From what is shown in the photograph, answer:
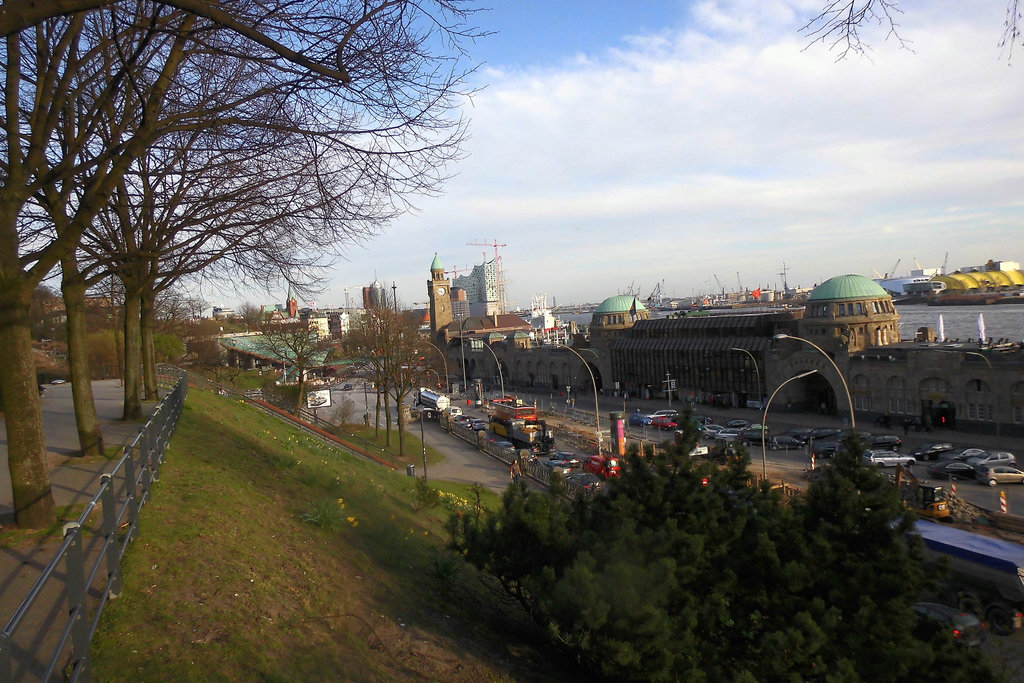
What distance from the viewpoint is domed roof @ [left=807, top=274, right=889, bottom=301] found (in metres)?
47.6

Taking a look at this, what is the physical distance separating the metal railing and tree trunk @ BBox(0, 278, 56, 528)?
1.88ft

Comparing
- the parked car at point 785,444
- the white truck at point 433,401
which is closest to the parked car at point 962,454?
the parked car at point 785,444

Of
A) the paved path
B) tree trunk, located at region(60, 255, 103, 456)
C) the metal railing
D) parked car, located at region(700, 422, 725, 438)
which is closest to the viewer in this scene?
the metal railing

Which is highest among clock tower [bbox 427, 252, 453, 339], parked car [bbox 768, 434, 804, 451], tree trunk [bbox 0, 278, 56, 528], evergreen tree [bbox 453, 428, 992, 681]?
clock tower [bbox 427, 252, 453, 339]

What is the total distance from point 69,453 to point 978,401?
138ft

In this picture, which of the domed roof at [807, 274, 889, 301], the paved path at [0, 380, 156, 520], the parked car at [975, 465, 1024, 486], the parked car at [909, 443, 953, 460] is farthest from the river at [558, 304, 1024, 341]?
the paved path at [0, 380, 156, 520]

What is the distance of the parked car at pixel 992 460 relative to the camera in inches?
1102

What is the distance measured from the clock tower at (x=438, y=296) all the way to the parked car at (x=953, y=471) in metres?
96.7

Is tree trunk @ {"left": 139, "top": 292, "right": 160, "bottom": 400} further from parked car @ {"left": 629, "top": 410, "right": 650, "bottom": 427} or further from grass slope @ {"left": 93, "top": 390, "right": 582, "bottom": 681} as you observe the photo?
parked car @ {"left": 629, "top": 410, "right": 650, "bottom": 427}

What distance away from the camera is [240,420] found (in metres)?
18.0

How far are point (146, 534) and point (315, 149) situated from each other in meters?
4.23

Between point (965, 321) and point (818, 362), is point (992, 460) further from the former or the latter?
point (965, 321)

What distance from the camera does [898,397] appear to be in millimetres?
42219

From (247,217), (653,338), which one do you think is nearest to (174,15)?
(247,217)
